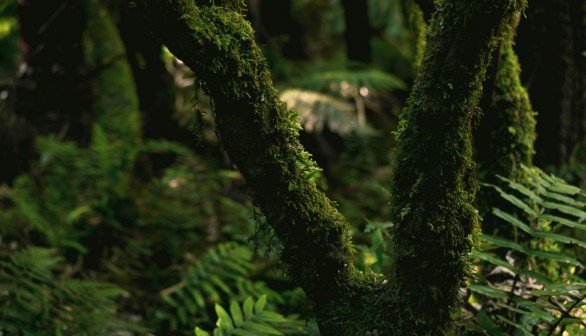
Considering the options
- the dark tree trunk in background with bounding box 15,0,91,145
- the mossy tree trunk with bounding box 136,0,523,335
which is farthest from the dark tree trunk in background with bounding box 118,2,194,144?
the mossy tree trunk with bounding box 136,0,523,335

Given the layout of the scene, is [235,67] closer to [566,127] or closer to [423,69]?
[423,69]

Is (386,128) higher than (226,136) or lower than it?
higher

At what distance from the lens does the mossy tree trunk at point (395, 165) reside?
161 cm

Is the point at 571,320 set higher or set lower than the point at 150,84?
lower

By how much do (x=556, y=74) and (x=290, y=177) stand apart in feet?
6.57

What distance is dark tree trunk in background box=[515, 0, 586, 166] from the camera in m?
2.95

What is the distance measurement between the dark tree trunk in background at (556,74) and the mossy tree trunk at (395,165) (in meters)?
1.43

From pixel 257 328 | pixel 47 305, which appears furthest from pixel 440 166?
pixel 47 305

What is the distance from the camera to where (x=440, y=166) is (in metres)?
1.68

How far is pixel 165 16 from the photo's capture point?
1.60m

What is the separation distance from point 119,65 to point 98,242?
114 inches

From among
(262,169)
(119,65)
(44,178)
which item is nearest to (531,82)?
(262,169)

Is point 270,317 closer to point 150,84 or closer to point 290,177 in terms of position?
point 290,177

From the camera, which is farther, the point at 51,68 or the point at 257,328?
the point at 51,68
